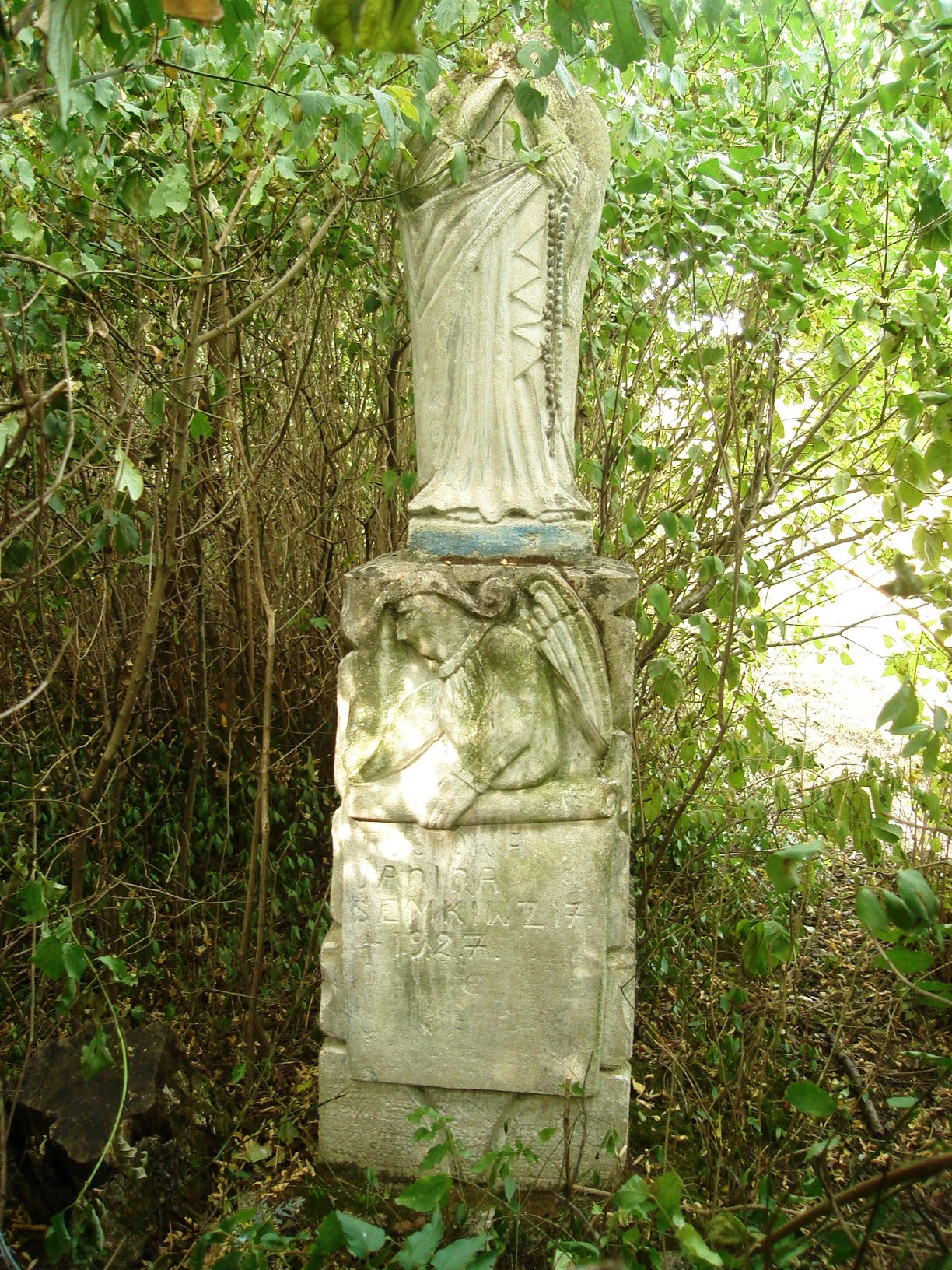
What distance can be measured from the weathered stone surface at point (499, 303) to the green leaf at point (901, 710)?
3.73ft

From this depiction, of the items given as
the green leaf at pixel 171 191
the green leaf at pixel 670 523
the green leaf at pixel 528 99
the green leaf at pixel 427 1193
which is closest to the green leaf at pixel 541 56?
the green leaf at pixel 528 99

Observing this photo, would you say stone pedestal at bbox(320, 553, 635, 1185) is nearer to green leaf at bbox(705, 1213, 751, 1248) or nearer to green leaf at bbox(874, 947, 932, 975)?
green leaf at bbox(705, 1213, 751, 1248)

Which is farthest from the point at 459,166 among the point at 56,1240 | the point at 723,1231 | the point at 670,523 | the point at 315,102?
the point at 56,1240

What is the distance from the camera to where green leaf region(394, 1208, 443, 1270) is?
1.65 meters

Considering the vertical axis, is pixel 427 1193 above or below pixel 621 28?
below

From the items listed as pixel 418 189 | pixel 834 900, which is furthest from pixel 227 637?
pixel 834 900

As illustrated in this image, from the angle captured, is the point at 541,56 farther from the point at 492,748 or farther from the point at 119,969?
the point at 119,969

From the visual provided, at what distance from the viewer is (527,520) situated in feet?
8.11

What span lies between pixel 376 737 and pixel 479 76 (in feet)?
5.00

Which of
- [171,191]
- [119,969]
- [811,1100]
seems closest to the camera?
[811,1100]

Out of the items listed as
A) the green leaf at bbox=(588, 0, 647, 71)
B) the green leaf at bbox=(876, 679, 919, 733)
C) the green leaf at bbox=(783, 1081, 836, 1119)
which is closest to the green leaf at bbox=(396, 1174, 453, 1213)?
the green leaf at bbox=(783, 1081, 836, 1119)

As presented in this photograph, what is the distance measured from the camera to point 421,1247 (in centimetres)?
168

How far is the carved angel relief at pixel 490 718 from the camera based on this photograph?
7.73 feet

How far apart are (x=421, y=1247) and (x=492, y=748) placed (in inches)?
39.0
